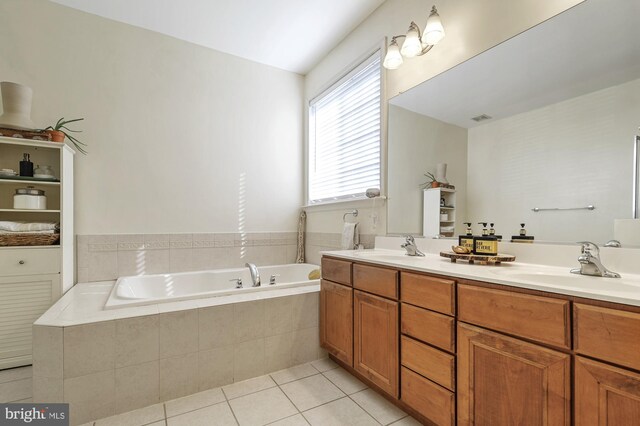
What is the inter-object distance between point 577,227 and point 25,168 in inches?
135

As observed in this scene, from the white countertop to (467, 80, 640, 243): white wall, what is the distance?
4.61ft

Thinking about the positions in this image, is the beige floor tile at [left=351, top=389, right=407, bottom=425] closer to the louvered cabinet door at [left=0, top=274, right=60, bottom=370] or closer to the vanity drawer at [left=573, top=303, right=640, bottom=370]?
the vanity drawer at [left=573, top=303, right=640, bottom=370]

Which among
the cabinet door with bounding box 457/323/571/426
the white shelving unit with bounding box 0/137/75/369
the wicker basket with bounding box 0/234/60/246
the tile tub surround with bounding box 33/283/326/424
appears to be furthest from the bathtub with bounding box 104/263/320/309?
the cabinet door with bounding box 457/323/571/426

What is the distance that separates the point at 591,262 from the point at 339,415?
1.39m

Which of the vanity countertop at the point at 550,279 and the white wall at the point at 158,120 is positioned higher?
the white wall at the point at 158,120

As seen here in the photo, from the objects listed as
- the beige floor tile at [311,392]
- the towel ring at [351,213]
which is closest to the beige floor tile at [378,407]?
the beige floor tile at [311,392]

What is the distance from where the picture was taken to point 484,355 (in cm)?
111

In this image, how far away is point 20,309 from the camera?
6.61ft

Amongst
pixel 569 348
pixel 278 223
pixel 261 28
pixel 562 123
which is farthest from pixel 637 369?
pixel 261 28

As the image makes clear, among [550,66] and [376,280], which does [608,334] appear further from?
[550,66]

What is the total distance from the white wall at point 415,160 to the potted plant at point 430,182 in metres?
0.02

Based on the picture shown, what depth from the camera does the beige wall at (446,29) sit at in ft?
4.93

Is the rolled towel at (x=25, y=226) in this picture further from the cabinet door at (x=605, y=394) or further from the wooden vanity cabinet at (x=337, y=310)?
the cabinet door at (x=605, y=394)

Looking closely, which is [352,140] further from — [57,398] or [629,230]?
[57,398]
